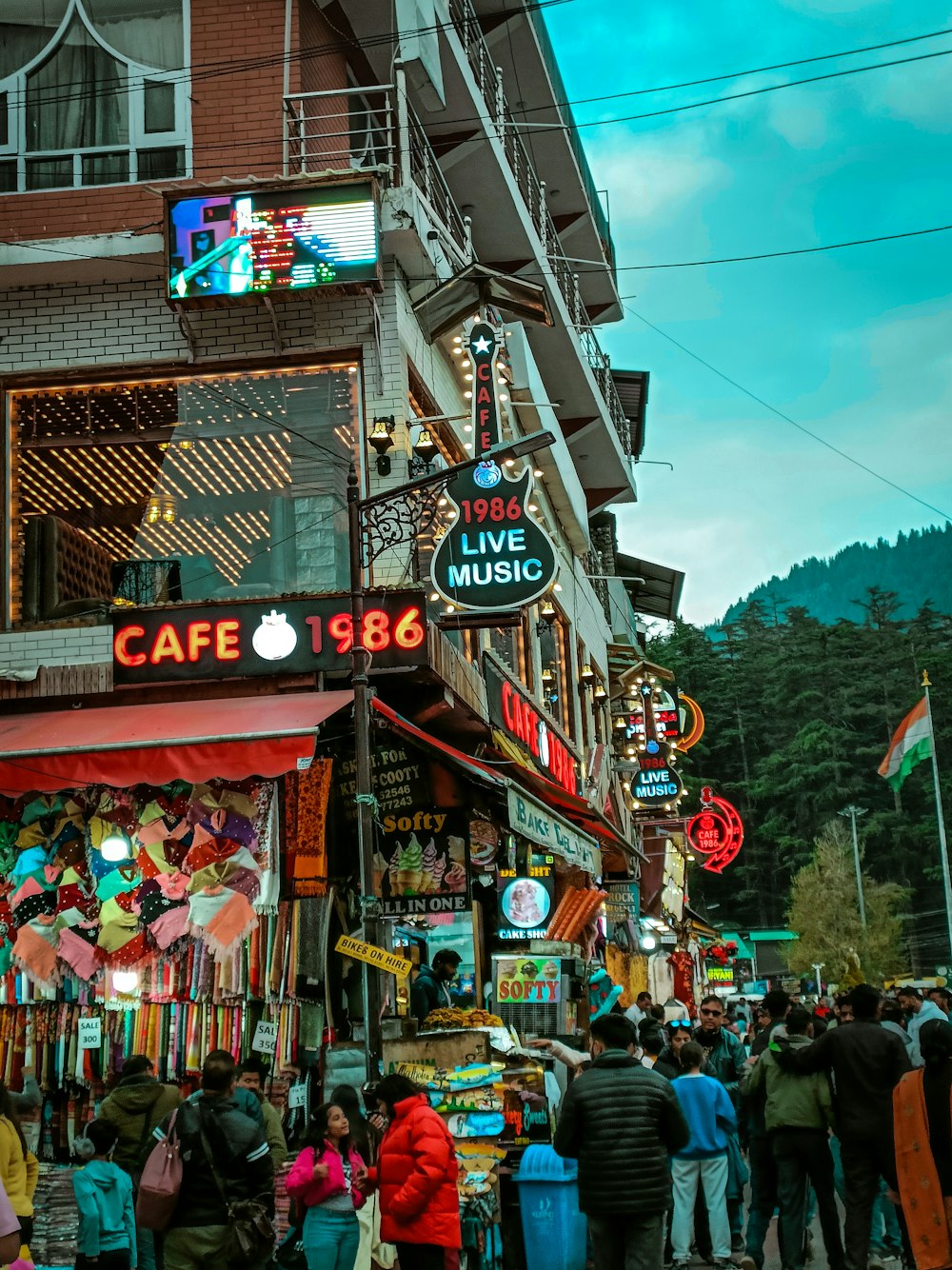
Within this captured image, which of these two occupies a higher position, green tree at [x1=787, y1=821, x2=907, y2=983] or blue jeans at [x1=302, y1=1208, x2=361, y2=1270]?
green tree at [x1=787, y1=821, x2=907, y2=983]

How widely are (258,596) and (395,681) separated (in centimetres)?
157

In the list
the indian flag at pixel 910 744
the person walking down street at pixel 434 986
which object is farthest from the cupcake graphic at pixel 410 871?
the indian flag at pixel 910 744

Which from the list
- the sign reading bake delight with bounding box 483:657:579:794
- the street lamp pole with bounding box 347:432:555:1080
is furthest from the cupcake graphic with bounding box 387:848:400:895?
the sign reading bake delight with bounding box 483:657:579:794

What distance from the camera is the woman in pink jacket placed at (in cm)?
876

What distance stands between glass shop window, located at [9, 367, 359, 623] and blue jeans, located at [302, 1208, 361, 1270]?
758cm

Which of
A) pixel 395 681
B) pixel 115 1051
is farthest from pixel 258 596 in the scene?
pixel 115 1051

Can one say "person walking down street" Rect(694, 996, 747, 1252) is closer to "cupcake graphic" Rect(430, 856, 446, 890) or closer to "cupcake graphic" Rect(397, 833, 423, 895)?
"cupcake graphic" Rect(430, 856, 446, 890)

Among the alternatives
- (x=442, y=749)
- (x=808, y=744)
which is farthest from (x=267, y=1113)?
(x=808, y=744)

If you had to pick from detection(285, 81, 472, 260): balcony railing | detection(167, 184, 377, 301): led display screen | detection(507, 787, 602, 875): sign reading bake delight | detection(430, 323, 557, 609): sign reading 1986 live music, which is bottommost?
detection(507, 787, 602, 875): sign reading bake delight

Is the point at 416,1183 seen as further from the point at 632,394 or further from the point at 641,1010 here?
the point at 632,394

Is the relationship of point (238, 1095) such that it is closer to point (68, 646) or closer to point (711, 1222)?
point (711, 1222)

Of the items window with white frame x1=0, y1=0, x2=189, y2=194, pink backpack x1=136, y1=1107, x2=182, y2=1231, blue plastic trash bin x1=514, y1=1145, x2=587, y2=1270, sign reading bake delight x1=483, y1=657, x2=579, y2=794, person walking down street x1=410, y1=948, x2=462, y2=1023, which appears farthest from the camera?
sign reading bake delight x1=483, y1=657, x2=579, y2=794

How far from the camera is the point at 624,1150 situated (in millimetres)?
8039

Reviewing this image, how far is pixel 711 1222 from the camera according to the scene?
1128 centimetres
